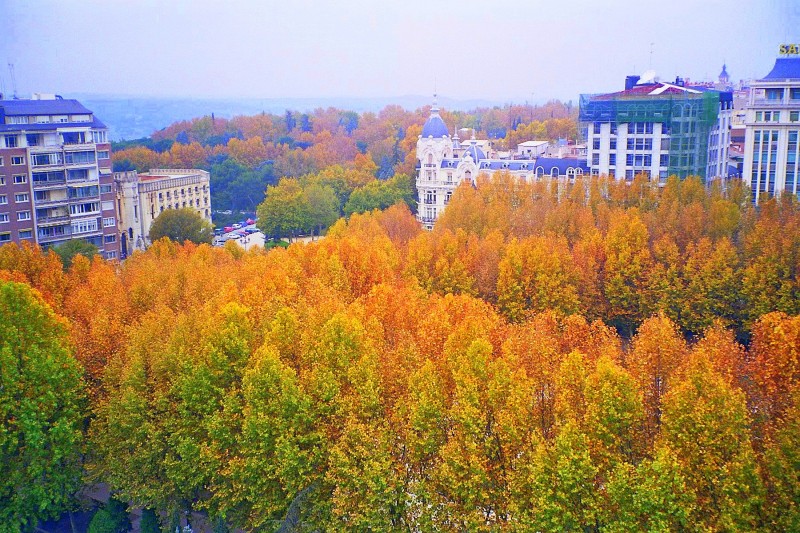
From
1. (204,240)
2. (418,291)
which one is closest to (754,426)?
(418,291)

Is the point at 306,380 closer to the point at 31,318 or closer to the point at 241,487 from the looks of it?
the point at 241,487

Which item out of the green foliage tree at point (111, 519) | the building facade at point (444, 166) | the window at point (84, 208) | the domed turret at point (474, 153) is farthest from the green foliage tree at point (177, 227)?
the green foliage tree at point (111, 519)

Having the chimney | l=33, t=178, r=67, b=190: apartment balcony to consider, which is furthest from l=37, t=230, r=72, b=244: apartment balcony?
the chimney

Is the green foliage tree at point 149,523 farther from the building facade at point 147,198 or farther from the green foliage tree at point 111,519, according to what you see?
the building facade at point 147,198

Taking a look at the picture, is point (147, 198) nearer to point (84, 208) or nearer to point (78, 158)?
point (84, 208)

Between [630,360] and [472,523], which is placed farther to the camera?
[630,360]

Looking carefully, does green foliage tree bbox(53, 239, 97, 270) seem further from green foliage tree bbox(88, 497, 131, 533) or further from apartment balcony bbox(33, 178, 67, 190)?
green foliage tree bbox(88, 497, 131, 533)
